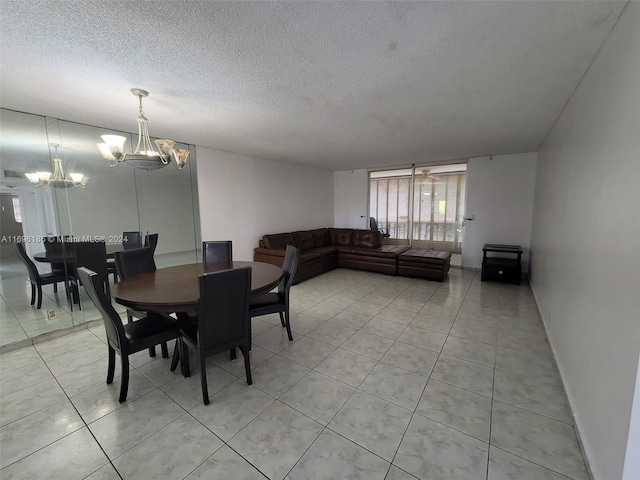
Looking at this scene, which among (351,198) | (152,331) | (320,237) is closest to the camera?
(152,331)

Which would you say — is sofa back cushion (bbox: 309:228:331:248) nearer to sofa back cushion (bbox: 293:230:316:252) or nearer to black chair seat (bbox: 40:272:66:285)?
sofa back cushion (bbox: 293:230:316:252)

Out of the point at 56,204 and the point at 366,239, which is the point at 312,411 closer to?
the point at 56,204

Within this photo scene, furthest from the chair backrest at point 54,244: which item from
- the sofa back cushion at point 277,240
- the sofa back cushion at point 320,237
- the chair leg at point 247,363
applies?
the sofa back cushion at point 320,237

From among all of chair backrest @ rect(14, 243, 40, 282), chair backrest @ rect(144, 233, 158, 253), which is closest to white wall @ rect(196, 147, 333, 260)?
chair backrest @ rect(144, 233, 158, 253)

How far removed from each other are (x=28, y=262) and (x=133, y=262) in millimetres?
1350

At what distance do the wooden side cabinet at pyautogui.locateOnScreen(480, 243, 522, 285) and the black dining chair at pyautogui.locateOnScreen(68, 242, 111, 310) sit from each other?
569 centimetres

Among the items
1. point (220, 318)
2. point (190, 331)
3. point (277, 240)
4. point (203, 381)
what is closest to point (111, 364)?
point (190, 331)

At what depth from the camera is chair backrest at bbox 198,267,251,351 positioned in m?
1.80

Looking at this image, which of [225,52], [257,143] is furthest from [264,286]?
[257,143]

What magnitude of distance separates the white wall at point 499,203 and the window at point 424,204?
131 centimetres

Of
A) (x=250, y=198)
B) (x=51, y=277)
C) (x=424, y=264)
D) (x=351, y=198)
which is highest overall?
(x=351, y=198)

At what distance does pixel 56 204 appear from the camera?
117 inches

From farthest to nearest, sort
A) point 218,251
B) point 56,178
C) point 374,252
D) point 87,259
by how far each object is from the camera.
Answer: point 374,252, point 218,251, point 87,259, point 56,178

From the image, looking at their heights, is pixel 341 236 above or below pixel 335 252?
above
